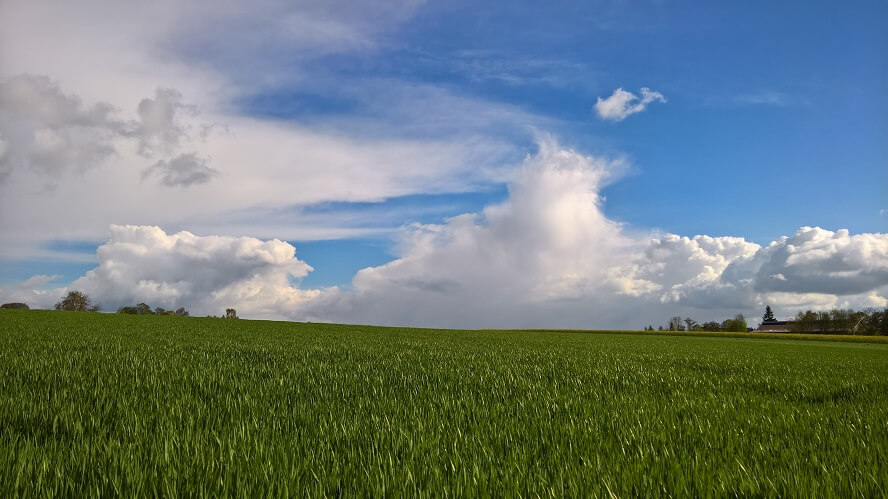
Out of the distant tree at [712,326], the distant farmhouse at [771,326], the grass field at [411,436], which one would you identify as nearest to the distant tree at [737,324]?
the distant tree at [712,326]

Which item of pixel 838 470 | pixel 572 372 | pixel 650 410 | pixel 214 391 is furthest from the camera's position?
pixel 572 372

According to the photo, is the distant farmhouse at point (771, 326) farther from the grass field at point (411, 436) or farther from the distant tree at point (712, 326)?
the grass field at point (411, 436)

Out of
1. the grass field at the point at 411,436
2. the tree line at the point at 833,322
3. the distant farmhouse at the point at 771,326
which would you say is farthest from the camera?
the distant farmhouse at the point at 771,326

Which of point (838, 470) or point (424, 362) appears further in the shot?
point (424, 362)

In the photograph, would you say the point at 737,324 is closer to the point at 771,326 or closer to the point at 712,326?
the point at 712,326

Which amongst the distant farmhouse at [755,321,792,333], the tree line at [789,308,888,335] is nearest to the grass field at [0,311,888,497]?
the tree line at [789,308,888,335]

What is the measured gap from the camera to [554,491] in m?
3.39

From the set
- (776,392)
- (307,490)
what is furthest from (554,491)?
(776,392)

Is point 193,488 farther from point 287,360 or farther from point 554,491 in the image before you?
point 287,360

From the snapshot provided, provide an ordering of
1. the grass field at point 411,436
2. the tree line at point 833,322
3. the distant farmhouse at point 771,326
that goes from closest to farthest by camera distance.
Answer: the grass field at point 411,436 → the tree line at point 833,322 → the distant farmhouse at point 771,326

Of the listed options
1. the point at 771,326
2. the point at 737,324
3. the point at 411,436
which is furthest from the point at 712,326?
the point at 411,436

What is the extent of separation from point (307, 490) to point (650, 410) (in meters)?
5.14

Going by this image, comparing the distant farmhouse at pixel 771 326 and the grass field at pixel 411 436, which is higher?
the grass field at pixel 411 436

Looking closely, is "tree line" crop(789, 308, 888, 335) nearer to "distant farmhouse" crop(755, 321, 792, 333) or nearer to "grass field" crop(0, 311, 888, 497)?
"distant farmhouse" crop(755, 321, 792, 333)
